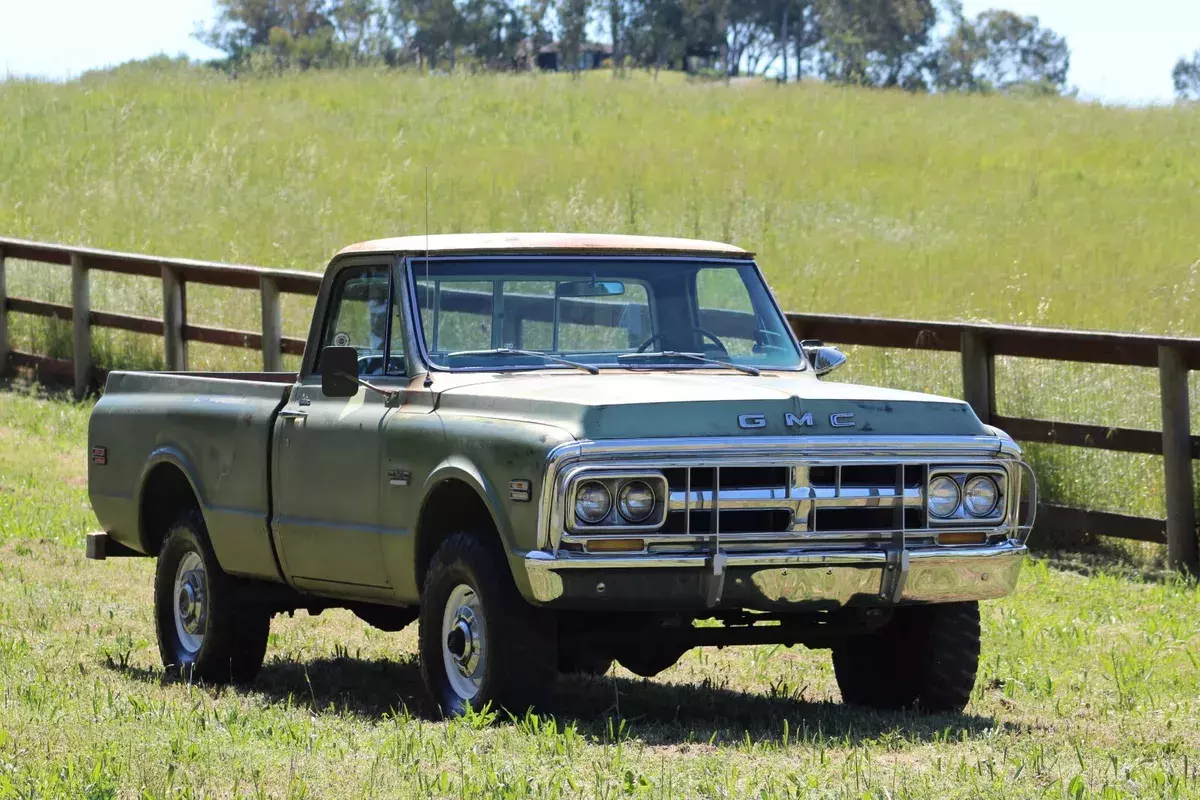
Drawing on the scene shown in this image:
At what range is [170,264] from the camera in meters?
16.7

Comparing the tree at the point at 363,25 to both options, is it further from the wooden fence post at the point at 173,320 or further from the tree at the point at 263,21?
the wooden fence post at the point at 173,320

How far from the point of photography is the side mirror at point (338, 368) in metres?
7.02

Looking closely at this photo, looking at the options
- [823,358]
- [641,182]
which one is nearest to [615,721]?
[823,358]

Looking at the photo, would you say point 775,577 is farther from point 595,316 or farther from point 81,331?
point 81,331

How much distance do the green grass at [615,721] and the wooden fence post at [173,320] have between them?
6279 mm

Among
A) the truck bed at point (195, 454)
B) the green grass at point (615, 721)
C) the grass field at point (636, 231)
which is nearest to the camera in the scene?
the green grass at point (615, 721)

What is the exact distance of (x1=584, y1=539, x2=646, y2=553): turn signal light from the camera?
236 inches

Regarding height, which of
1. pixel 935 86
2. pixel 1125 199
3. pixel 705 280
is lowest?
pixel 705 280

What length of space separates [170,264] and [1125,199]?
17172mm

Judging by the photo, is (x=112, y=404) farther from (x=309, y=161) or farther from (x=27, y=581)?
(x=309, y=161)

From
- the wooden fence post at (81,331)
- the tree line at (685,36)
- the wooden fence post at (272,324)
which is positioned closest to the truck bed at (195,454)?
the wooden fence post at (272,324)

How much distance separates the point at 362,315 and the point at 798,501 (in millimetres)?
2224

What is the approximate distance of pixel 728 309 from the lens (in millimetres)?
7664

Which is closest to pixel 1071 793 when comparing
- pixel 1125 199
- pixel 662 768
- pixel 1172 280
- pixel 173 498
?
pixel 662 768
